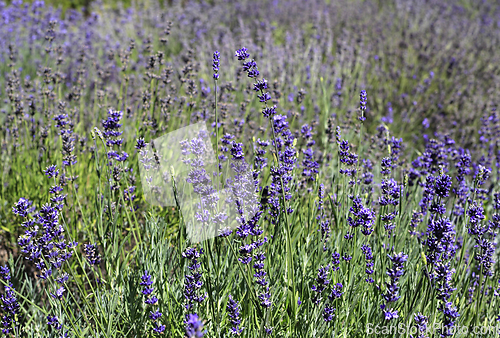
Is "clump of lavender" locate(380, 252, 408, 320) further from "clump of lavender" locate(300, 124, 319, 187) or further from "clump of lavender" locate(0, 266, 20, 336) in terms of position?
"clump of lavender" locate(0, 266, 20, 336)

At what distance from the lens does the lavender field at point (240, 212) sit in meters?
1.81

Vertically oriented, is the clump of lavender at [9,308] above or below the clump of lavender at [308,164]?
below

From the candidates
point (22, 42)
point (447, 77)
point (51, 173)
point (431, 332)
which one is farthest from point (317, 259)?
point (22, 42)

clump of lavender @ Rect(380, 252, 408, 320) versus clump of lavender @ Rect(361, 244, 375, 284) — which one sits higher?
clump of lavender @ Rect(380, 252, 408, 320)

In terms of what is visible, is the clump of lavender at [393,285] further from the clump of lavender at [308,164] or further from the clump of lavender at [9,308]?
the clump of lavender at [9,308]

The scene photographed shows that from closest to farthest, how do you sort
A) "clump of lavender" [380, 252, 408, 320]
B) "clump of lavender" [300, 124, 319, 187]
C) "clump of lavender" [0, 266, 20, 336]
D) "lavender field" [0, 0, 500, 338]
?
1. "clump of lavender" [380, 252, 408, 320]
2. "lavender field" [0, 0, 500, 338]
3. "clump of lavender" [0, 266, 20, 336]
4. "clump of lavender" [300, 124, 319, 187]

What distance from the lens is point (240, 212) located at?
5.55 ft

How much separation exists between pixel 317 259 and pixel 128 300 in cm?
102

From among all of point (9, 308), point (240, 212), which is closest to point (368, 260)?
point (240, 212)

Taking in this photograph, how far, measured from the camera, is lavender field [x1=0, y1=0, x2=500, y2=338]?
5.95ft

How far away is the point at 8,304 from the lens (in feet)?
6.68

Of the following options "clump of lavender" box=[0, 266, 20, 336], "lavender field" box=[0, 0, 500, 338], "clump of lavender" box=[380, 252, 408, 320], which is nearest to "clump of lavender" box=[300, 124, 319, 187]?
"lavender field" box=[0, 0, 500, 338]

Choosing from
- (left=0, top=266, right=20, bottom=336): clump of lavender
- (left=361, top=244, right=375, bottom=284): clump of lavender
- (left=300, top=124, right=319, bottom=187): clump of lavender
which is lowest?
(left=0, top=266, right=20, bottom=336): clump of lavender

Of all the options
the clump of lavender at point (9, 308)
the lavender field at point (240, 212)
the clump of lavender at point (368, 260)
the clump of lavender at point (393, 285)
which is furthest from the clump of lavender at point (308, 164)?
the clump of lavender at point (9, 308)
